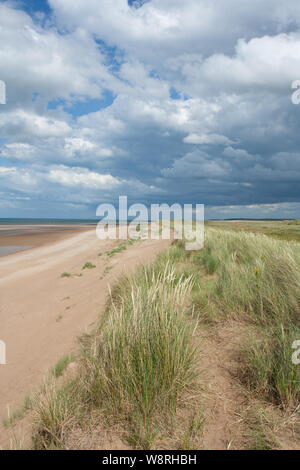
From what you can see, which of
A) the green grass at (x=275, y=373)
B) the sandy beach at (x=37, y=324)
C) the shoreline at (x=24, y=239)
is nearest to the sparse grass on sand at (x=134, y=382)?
the sandy beach at (x=37, y=324)

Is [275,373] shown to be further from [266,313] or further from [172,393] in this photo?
[266,313]

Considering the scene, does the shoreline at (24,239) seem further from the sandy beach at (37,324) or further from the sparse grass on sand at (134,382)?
the sparse grass on sand at (134,382)

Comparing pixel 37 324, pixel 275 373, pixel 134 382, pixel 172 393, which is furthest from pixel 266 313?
pixel 37 324

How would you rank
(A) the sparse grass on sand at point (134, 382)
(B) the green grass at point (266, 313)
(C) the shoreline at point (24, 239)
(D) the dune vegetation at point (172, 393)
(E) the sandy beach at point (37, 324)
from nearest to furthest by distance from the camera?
1. (D) the dune vegetation at point (172, 393)
2. (A) the sparse grass on sand at point (134, 382)
3. (B) the green grass at point (266, 313)
4. (E) the sandy beach at point (37, 324)
5. (C) the shoreline at point (24, 239)

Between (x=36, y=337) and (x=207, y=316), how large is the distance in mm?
3713

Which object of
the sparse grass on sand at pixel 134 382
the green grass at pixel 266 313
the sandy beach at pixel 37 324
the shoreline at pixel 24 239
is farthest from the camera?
the shoreline at pixel 24 239

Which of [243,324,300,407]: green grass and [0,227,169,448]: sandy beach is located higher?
[243,324,300,407]: green grass

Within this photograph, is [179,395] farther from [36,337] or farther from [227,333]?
[36,337]

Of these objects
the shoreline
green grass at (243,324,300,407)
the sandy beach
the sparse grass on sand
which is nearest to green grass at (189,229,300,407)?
green grass at (243,324,300,407)

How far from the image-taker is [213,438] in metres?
2.05

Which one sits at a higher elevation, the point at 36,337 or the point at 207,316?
the point at 207,316

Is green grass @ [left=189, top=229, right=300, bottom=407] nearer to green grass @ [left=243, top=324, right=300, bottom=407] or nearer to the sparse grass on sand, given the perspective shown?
green grass @ [left=243, top=324, right=300, bottom=407]
